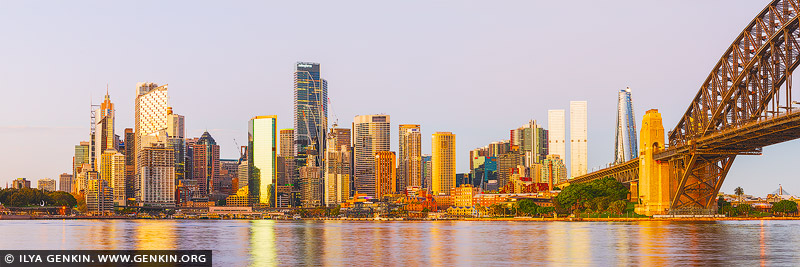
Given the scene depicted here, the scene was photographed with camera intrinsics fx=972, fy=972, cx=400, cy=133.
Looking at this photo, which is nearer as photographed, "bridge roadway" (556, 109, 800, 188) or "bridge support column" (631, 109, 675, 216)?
"bridge roadway" (556, 109, 800, 188)

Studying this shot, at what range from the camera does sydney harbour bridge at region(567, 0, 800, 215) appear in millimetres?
96562

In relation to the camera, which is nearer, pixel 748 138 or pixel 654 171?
pixel 748 138

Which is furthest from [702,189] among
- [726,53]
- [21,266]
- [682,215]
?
[21,266]

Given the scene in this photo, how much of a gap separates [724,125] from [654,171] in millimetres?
19626

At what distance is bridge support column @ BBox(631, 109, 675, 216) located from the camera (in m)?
127

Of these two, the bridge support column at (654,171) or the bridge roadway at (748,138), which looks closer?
the bridge roadway at (748,138)

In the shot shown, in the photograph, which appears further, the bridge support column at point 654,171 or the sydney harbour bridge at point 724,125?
the bridge support column at point 654,171

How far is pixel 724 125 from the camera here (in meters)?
111

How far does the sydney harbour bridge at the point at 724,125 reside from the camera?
3802 inches

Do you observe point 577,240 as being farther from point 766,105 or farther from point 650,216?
point 650,216

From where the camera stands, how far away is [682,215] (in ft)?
415

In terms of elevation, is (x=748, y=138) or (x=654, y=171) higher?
(x=748, y=138)

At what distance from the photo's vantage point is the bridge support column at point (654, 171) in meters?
127

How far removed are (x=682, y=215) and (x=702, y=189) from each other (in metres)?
4.29
